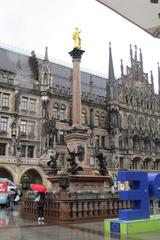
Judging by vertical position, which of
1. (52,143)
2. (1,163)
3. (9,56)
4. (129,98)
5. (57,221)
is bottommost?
(57,221)

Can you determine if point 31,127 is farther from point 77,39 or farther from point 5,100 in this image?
point 77,39

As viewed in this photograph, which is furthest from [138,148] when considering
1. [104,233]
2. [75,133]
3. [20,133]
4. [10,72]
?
[104,233]

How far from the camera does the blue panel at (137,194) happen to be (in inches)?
434

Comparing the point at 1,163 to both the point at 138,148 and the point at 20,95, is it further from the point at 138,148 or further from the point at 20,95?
the point at 138,148

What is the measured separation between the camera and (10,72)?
1736 inches

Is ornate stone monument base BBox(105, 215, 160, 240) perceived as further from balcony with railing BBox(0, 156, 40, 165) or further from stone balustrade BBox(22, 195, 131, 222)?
balcony with railing BBox(0, 156, 40, 165)

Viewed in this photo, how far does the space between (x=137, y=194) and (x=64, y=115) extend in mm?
36440

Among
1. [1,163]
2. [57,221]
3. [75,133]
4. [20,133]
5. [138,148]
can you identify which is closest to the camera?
[57,221]

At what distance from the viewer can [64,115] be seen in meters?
47.3

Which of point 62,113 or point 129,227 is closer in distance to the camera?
point 129,227

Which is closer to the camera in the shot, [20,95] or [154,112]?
[20,95]

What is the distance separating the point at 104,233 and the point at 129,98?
45.9 meters

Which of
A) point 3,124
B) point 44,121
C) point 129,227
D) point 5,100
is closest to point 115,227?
point 129,227

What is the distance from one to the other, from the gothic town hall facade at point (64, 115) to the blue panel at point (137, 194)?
29241mm
